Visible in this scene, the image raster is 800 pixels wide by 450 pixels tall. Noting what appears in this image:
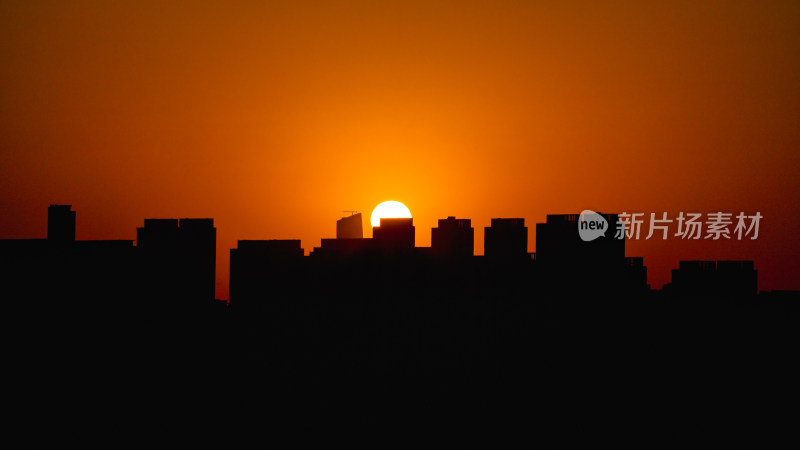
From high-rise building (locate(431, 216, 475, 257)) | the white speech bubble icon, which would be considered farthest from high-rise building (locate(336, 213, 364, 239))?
the white speech bubble icon

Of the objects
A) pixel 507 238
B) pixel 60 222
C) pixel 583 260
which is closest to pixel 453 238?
pixel 507 238

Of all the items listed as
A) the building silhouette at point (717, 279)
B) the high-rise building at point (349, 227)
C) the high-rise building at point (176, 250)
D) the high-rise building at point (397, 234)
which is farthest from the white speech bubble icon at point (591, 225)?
the high-rise building at point (176, 250)

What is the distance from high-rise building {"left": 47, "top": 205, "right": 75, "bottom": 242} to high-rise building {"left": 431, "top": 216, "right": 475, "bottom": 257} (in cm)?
2050

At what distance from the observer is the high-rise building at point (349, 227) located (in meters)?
49.7

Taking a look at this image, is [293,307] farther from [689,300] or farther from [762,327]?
[762,327]

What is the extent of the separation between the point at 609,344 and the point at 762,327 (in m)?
10.3

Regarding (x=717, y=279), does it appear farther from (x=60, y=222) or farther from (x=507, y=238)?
(x=60, y=222)

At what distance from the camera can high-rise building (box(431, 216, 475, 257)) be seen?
42.0m

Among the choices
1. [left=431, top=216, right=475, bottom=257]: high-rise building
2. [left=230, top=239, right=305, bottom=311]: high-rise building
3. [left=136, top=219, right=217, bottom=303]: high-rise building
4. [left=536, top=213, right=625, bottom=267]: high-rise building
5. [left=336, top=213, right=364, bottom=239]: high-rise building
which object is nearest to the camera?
[left=136, top=219, right=217, bottom=303]: high-rise building

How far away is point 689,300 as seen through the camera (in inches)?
1753

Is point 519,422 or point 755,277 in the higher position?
point 755,277

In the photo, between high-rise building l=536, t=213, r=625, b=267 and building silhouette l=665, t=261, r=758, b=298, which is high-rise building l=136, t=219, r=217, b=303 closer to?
high-rise building l=536, t=213, r=625, b=267

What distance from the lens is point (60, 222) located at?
32.1m

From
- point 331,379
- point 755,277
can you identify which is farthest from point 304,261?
point 755,277
